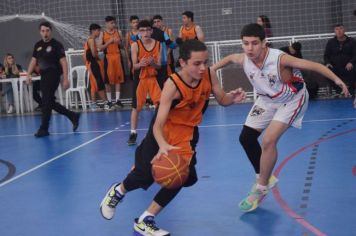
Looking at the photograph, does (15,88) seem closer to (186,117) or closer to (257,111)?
(257,111)

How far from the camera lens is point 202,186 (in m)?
5.80

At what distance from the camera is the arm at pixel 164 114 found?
3.98 meters

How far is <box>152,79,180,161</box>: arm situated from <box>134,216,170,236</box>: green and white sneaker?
22.8 inches

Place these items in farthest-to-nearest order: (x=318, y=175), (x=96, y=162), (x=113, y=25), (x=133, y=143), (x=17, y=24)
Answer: (x=17, y=24) < (x=113, y=25) < (x=133, y=143) < (x=96, y=162) < (x=318, y=175)

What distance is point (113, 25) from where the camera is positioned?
13.7 m

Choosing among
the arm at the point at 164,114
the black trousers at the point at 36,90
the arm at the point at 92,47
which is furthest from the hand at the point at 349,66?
the arm at the point at 164,114

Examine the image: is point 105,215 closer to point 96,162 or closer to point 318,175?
point 318,175

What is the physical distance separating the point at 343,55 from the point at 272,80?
802 centimetres

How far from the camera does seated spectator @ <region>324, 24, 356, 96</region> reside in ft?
40.3

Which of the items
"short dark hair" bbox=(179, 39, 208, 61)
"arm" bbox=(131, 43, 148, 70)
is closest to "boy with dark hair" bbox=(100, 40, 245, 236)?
"short dark hair" bbox=(179, 39, 208, 61)

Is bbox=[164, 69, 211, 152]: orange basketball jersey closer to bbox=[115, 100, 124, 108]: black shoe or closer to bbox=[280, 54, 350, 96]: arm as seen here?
bbox=[280, 54, 350, 96]: arm

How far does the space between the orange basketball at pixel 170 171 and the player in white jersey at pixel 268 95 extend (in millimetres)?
946

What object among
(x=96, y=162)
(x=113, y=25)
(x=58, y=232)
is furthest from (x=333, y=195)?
(x=113, y=25)

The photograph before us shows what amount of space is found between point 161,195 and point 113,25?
9.81 metres
